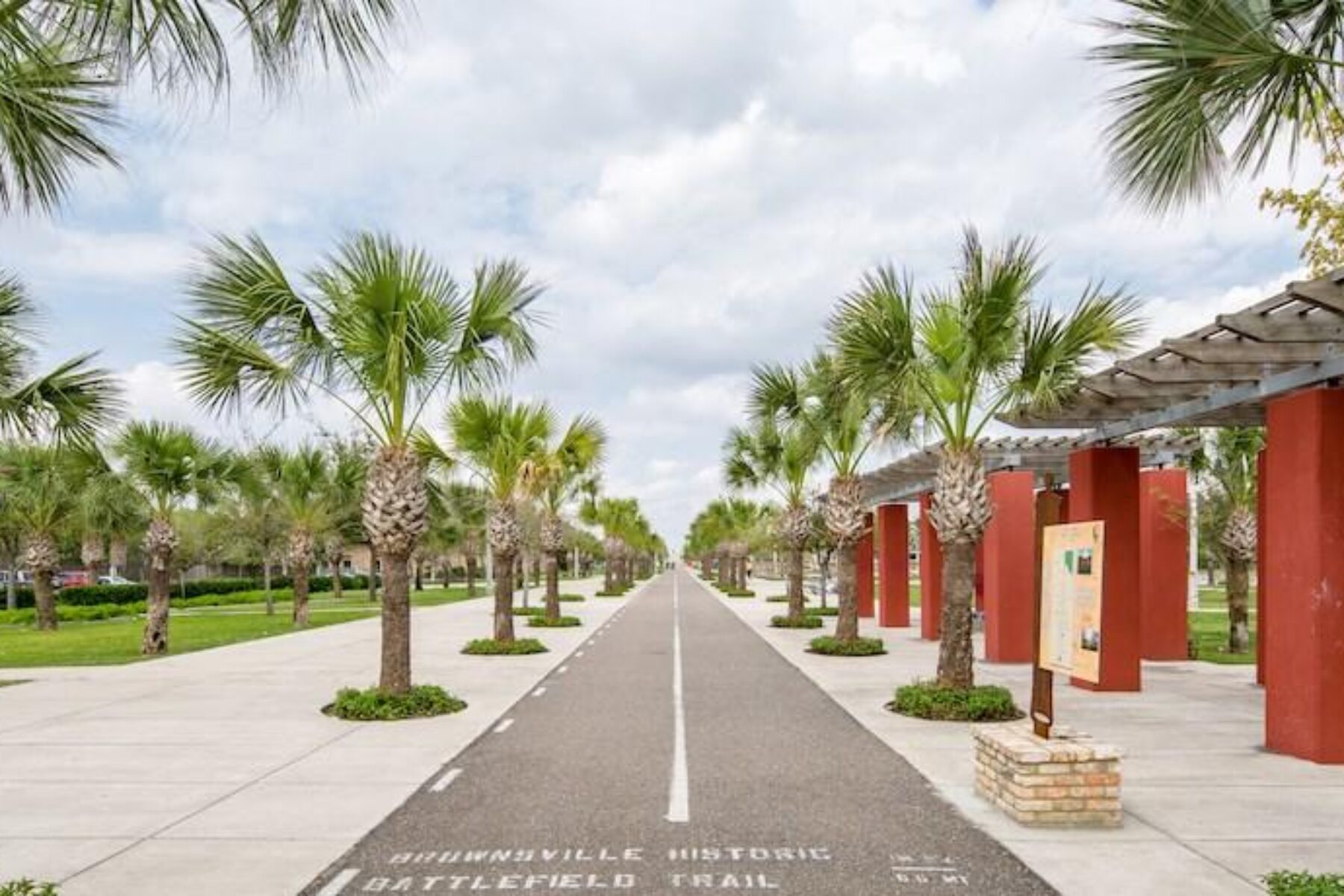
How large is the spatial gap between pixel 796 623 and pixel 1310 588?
19403 millimetres

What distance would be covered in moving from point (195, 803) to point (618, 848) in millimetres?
3771

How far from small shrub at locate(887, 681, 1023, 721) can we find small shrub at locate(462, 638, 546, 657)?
33.1 ft

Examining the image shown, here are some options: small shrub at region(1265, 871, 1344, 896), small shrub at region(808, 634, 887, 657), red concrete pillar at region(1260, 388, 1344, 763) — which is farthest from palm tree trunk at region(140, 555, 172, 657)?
small shrub at region(1265, 871, 1344, 896)

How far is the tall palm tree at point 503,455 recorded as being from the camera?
68.3 feet

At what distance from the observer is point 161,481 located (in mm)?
21984

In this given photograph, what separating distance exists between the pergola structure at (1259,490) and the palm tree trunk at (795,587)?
9733 mm

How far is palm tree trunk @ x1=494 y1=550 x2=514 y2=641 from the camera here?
2150cm

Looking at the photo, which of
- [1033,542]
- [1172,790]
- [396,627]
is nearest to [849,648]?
[1033,542]

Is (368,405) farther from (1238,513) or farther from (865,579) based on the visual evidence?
(865,579)

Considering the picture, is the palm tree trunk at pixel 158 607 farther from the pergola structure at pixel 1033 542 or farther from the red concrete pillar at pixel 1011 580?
the red concrete pillar at pixel 1011 580

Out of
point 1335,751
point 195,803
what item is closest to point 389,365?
point 195,803

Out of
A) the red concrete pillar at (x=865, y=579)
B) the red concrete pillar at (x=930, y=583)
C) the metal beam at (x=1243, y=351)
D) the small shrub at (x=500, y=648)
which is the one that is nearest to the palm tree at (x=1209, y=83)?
the metal beam at (x=1243, y=351)

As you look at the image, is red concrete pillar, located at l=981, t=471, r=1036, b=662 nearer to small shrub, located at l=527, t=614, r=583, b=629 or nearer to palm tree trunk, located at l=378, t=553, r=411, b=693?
palm tree trunk, located at l=378, t=553, r=411, b=693

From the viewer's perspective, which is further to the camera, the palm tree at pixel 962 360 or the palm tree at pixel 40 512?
the palm tree at pixel 40 512
